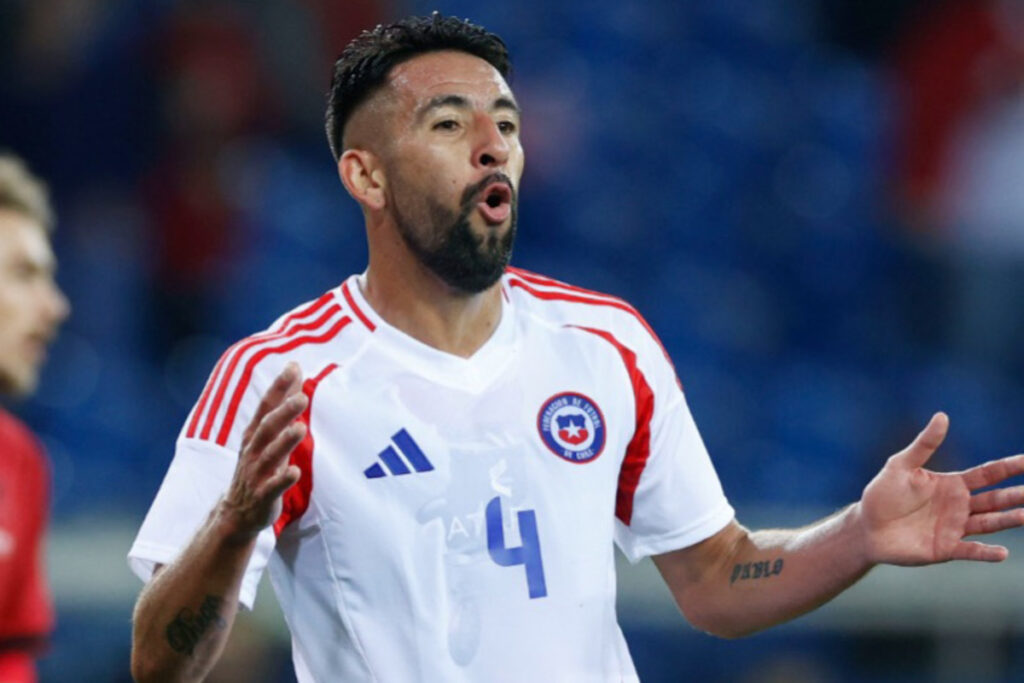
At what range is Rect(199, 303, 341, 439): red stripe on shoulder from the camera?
2.95m

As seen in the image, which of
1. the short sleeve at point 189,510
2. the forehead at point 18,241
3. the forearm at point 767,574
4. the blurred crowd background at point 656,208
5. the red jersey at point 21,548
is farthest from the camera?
the blurred crowd background at point 656,208

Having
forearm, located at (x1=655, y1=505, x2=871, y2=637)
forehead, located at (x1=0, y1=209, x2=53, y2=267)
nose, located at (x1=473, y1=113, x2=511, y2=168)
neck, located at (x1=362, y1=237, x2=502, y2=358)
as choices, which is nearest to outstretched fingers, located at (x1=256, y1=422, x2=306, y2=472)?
A: neck, located at (x1=362, y1=237, x2=502, y2=358)

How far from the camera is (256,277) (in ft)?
23.2

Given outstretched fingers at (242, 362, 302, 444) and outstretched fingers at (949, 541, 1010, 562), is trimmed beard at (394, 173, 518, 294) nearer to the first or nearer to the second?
outstretched fingers at (242, 362, 302, 444)

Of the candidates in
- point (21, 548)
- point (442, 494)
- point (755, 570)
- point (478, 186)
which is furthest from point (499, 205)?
point (21, 548)

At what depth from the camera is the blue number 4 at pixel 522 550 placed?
3.00 m

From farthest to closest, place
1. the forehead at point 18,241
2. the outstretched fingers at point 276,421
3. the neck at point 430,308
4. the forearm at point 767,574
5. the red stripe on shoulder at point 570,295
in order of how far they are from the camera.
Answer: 1. the forehead at point 18,241
2. the red stripe on shoulder at point 570,295
3. the neck at point 430,308
4. the forearm at point 767,574
5. the outstretched fingers at point 276,421

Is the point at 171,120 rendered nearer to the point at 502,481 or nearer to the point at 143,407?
the point at 143,407

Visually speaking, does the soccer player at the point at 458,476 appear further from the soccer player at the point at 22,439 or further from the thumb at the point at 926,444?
the soccer player at the point at 22,439

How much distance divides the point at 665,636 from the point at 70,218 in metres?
3.45

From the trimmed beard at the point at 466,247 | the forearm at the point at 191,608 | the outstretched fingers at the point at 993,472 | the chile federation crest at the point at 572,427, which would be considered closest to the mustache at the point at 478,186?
the trimmed beard at the point at 466,247

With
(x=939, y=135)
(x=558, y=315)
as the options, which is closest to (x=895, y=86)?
(x=939, y=135)

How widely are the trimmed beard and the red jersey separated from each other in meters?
1.56

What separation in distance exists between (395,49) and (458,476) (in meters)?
0.90
